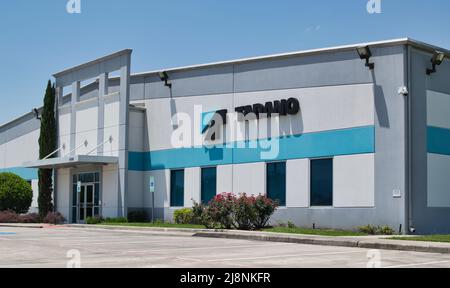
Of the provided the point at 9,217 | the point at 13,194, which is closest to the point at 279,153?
the point at 9,217

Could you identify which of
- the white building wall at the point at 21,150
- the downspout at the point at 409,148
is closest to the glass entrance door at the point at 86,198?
the white building wall at the point at 21,150

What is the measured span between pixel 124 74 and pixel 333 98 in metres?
13.2

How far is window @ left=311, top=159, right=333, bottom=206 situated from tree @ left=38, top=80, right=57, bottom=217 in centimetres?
1858

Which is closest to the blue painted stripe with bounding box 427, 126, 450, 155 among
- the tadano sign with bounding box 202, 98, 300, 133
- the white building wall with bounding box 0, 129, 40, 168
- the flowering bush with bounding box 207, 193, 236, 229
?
the tadano sign with bounding box 202, 98, 300, 133

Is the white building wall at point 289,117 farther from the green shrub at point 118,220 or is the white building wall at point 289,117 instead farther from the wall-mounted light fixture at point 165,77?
the green shrub at point 118,220

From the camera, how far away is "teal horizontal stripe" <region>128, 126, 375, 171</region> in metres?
26.8

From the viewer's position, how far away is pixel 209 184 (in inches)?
1297

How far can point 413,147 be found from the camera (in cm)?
2570

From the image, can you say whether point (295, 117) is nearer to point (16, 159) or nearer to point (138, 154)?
point (138, 154)

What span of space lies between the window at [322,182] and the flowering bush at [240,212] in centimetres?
215

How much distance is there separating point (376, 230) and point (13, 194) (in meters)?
24.5

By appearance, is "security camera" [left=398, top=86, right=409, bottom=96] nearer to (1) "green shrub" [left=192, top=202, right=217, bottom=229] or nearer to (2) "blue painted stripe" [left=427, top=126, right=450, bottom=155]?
(2) "blue painted stripe" [left=427, top=126, right=450, bottom=155]

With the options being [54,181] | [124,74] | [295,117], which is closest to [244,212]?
[295,117]

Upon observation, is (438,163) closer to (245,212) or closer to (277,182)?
(277,182)
